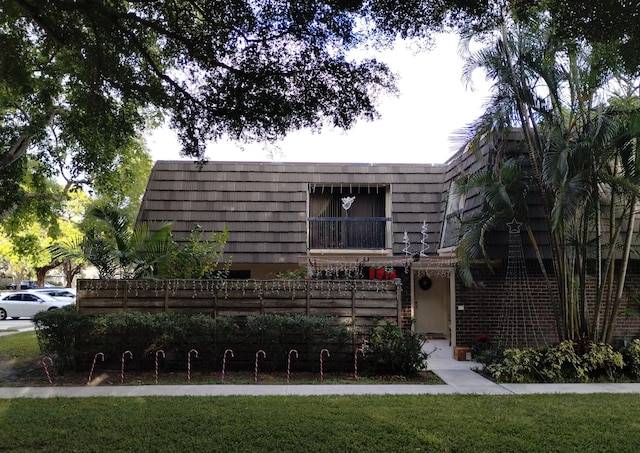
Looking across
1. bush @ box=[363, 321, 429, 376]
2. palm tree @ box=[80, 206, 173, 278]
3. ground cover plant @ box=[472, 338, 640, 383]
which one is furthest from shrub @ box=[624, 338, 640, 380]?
palm tree @ box=[80, 206, 173, 278]

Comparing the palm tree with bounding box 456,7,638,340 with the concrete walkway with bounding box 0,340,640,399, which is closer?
the concrete walkway with bounding box 0,340,640,399

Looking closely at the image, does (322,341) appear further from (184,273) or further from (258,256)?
(258,256)

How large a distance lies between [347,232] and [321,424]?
9.83m

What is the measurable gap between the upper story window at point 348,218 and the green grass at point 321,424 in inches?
322

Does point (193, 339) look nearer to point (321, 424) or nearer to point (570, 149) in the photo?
point (321, 424)

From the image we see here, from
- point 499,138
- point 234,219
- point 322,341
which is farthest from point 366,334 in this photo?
point 234,219

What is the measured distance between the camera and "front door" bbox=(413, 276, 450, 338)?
52.3ft

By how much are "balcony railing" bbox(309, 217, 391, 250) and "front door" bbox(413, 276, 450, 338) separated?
173cm

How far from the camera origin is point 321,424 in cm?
652

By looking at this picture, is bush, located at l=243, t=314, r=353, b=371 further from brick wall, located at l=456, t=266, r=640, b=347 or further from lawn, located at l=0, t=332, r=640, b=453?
brick wall, located at l=456, t=266, r=640, b=347

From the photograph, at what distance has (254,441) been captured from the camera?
5.98 meters

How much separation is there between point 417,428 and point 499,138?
7.69 meters

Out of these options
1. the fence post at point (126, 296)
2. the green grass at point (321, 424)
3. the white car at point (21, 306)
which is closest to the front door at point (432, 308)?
the green grass at point (321, 424)

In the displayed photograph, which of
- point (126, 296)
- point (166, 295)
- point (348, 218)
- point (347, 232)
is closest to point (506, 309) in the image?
point (347, 232)
